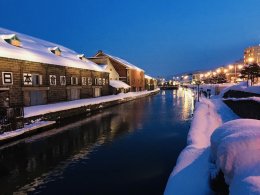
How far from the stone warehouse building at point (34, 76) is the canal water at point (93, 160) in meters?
7.66

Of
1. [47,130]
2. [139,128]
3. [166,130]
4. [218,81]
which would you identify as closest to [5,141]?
[47,130]

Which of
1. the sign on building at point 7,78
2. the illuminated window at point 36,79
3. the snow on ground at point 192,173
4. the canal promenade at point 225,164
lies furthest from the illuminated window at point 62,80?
the canal promenade at point 225,164

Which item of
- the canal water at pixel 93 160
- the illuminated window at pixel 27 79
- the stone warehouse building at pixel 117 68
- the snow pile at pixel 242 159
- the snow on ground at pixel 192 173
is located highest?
the stone warehouse building at pixel 117 68

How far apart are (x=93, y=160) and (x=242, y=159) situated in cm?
995

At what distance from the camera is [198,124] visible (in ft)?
65.7

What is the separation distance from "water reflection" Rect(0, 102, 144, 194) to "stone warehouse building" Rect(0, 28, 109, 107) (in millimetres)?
6703

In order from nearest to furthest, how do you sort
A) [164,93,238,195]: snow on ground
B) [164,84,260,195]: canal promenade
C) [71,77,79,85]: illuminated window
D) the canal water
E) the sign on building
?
[164,84,260,195]: canal promenade < [164,93,238,195]: snow on ground < the canal water < the sign on building < [71,77,79,85]: illuminated window

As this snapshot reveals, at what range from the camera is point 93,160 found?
1489 centimetres

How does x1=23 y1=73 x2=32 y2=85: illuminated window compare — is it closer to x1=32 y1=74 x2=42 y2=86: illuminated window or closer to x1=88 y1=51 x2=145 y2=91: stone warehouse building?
x1=32 y1=74 x2=42 y2=86: illuminated window

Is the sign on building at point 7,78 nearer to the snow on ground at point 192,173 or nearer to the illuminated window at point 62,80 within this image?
the illuminated window at point 62,80

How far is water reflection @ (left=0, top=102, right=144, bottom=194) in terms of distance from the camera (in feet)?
40.0

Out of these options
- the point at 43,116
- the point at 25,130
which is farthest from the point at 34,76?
the point at 25,130

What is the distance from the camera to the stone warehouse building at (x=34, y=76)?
27031mm

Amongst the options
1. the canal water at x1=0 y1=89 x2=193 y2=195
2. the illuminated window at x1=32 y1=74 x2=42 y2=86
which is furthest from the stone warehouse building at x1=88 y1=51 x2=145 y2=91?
the canal water at x1=0 y1=89 x2=193 y2=195
